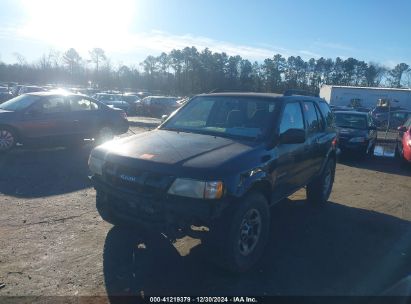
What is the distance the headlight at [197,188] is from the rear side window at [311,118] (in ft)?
8.90

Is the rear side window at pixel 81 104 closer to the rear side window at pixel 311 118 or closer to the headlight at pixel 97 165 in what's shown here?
the headlight at pixel 97 165

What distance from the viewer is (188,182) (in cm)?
368

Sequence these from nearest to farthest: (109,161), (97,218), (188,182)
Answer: (188,182), (109,161), (97,218)

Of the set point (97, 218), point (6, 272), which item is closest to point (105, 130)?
point (97, 218)

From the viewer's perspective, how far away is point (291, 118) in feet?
17.4

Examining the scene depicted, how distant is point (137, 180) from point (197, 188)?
0.68 metres

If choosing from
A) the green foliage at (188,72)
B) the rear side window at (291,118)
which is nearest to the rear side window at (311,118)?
the rear side window at (291,118)

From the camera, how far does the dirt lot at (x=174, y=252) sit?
386 centimetres

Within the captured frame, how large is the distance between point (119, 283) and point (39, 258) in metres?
1.09

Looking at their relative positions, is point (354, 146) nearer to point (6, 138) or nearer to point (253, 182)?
point (253, 182)

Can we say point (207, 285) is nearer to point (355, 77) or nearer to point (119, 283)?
point (119, 283)

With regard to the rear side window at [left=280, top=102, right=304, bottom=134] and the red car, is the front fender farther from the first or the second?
the red car

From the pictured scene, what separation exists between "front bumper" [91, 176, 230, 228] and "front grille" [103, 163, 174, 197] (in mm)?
45

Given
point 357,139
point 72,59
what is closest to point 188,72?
point 72,59
